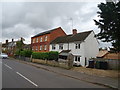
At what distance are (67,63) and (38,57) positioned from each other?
15.7 m

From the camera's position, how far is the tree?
50.8 ft

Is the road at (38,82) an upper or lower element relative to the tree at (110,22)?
lower

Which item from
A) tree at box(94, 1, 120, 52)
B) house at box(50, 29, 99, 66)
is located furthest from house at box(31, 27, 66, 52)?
tree at box(94, 1, 120, 52)

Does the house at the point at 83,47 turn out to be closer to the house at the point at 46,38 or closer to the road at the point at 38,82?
the house at the point at 46,38

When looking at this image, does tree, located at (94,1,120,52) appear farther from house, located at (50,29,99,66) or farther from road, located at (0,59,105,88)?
house, located at (50,29,99,66)

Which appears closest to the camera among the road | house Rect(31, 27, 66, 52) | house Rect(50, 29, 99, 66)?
the road

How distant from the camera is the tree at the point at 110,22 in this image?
15.5 m

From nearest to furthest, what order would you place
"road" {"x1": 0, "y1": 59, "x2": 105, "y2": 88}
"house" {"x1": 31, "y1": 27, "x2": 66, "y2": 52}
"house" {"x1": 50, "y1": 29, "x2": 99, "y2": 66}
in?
"road" {"x1": 0, "y1": 59, "x2": 105, "y2": 88}
"house" {"x1": 50, "y1": 29, "x2": 99, "y2": 66}
"house" {"x1": 31, "y1": 27, "x2": 66, "y2": 52}

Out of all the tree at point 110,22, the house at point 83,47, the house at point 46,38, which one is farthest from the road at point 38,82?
the house at point 46,38

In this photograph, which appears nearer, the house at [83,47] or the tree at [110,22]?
the tree at [110,22]

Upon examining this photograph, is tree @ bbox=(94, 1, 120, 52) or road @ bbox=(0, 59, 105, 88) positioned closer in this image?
road @ bbox=(0, 59, 105, 88)

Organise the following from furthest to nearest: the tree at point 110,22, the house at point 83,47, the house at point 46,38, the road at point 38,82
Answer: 1. the house at point 46,38
2. the house at point 83,47
3. the tree at point 110,22
4. the road at point 38,82

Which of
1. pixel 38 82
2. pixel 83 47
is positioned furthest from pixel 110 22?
pixel 83 47

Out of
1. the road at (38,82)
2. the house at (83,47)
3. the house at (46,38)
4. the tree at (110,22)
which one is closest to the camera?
the road at (38,82)
